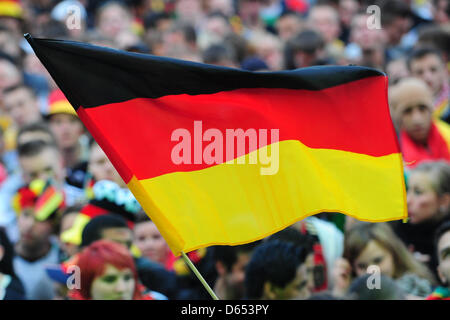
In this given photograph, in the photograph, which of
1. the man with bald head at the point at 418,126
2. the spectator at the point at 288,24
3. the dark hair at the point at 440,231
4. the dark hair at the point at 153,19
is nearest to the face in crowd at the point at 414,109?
the man with bald head at the point at 418,126

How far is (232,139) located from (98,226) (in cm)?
170

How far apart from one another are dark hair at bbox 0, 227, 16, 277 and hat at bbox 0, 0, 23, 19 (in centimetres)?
508

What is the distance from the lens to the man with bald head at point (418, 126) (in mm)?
7617

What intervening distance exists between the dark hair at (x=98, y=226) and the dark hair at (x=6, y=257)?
47cm

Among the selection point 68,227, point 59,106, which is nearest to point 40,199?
point 68,227

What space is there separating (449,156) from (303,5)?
198 inches

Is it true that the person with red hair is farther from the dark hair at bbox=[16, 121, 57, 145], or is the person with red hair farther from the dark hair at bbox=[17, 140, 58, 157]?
the dark hair at bbox=[16, 121, 57, 145]

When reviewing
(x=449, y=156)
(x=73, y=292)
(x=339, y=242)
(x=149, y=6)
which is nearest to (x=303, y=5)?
(x=149, y=6)

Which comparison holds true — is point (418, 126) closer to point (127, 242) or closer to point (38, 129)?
point (127, 242)

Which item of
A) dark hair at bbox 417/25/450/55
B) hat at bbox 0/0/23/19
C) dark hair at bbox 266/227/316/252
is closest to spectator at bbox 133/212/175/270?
dark hair at bbox 266/227/316/252

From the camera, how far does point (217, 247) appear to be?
6.22 metres

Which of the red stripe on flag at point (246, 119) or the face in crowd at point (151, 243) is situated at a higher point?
the red stripe on flag at point (246, 119)

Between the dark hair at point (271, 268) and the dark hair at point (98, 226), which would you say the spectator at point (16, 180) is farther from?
the dark hair at point (271, 268)

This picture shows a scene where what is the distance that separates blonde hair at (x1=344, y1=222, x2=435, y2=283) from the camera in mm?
5840
